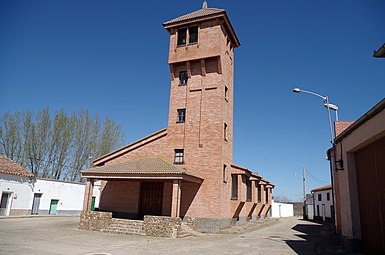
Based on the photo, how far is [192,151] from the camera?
20484 millimetres

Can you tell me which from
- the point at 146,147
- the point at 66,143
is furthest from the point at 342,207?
the point at 66,143

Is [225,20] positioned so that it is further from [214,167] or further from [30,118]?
[30,118]

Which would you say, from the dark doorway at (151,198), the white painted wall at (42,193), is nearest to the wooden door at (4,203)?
the white painted wall at (42,193)

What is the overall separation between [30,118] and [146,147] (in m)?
20.3

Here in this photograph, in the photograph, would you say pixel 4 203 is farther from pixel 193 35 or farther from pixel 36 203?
pixel 193 35

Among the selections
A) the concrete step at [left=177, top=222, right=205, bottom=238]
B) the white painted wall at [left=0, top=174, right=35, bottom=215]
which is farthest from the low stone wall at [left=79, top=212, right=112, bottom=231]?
the white painted wall at [left=0, top=174, right=35, bottom=215]

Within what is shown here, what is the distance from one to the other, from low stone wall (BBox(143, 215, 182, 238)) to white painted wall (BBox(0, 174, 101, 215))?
643 inches

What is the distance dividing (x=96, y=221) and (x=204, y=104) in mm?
10441

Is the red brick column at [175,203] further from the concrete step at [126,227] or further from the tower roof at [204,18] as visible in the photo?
the tower roof at [204,18]

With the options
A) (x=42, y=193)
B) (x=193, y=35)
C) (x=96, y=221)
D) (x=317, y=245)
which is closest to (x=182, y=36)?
(x=193, y=35)

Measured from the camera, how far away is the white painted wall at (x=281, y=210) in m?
51.6

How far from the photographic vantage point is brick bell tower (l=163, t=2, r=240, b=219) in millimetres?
19562

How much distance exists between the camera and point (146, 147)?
72.3 ft

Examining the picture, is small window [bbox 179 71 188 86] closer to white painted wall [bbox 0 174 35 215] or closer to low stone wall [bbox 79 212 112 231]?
low stone wall [bbox 79 212 112 231]
